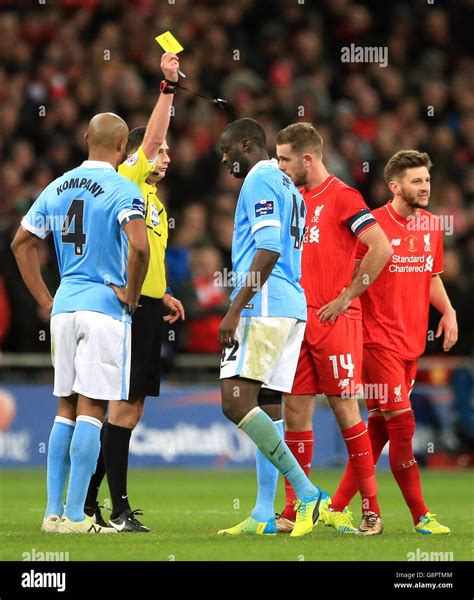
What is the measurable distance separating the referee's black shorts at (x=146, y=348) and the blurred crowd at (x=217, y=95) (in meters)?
6.25

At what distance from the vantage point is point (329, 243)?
8375 millimetres

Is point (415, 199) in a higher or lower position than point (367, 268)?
higher

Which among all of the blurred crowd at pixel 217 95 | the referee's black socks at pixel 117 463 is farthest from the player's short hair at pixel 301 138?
the blurred crowd at pixel 217 95

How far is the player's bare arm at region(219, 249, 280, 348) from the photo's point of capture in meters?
7.41

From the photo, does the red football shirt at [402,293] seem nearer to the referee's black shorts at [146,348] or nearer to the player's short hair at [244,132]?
the player's short hair at [244,132]

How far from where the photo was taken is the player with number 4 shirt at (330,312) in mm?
8172

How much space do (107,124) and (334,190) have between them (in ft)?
5.08

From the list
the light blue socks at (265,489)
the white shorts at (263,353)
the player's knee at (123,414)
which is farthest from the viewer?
the player's knee at (123,414)

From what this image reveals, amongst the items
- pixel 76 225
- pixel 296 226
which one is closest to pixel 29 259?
pixel 76 225

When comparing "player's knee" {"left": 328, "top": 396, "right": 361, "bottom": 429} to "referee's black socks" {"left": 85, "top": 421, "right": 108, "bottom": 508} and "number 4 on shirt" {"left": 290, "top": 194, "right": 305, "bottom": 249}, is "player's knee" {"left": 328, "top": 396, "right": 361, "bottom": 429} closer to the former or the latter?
"number 4 on shirt" {"left": 290, "top": 194, "right": 305, "bottom": 249}

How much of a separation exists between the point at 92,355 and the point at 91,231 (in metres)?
0.73

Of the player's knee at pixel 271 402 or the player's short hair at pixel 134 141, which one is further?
the player's short hair at pixel 134 141

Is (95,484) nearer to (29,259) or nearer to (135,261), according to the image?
(29,259)

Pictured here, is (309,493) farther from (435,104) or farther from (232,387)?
(435,104)
